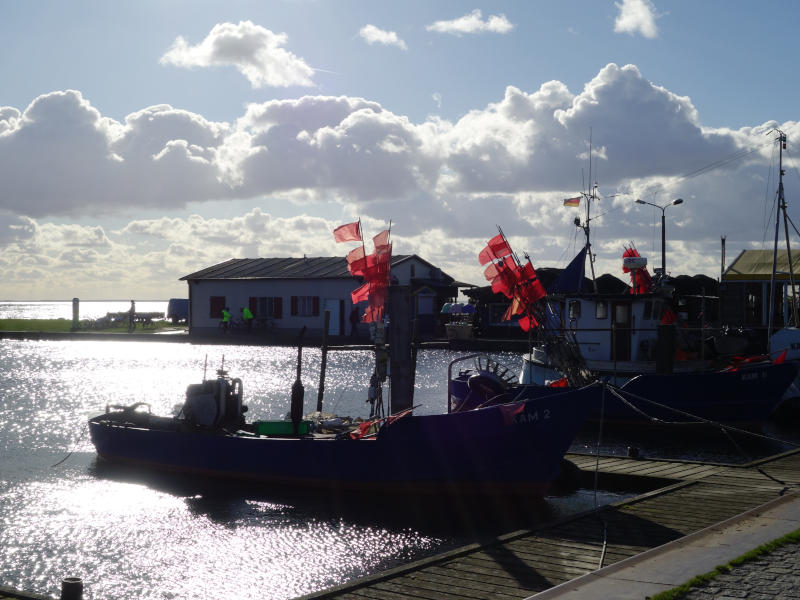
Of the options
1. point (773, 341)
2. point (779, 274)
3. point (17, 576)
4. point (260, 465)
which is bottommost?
point (17, 576)

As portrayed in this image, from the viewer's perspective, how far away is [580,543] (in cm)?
1038

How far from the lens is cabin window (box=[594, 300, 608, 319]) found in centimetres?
2622

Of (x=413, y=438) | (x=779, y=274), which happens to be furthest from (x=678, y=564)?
(x=779, y=274)

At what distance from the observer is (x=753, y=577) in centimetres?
804

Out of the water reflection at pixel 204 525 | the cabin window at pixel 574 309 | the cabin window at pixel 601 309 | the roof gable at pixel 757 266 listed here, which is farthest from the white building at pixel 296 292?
the water reflection at pixel 204 525

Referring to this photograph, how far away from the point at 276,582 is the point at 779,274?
38553 millimetres

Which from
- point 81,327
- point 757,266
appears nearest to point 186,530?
point 757,266

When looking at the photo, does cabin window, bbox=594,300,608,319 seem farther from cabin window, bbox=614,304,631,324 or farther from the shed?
the shed

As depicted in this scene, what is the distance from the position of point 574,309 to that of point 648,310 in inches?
88.5

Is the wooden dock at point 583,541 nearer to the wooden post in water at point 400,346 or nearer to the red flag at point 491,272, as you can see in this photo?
the wooden post in water at point 400,346

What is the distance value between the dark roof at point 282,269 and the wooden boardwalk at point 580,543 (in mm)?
42932

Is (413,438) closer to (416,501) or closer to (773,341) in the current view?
(416,501)

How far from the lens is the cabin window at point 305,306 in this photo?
5684cm

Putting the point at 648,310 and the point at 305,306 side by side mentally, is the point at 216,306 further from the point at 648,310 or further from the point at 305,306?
the point at 648,310
